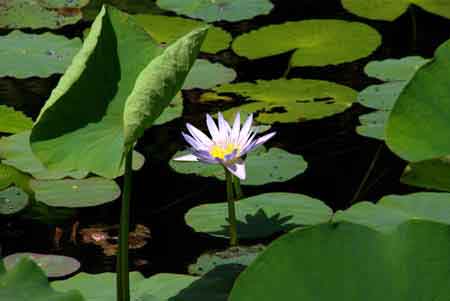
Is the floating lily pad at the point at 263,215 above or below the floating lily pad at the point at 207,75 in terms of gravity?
above

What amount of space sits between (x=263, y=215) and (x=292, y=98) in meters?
0.79

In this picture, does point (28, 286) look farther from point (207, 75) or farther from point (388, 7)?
point (388, 7)

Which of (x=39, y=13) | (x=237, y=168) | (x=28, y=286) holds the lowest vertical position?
(x=39, y=13)

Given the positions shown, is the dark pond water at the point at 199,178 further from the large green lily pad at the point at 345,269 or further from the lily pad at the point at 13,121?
the large green lily pad at the point at 345,269

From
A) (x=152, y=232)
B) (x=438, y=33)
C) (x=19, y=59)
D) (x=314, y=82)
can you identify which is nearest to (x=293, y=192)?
(x=152, y=232)

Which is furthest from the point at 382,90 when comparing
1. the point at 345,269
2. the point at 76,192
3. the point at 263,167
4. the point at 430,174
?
the point at 345,269

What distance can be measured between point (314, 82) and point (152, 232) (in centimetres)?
89

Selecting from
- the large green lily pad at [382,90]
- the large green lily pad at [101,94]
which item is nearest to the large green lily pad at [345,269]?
the large green lily pad at [101,94]

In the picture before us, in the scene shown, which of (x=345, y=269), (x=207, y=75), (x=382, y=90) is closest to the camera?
(x=345, y=269)

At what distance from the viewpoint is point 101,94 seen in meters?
1.68

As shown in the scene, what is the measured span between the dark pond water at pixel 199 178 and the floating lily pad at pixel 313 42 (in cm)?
3

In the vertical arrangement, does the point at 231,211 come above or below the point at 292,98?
above

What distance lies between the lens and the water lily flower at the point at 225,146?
190cm

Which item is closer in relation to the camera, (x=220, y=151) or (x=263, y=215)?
(x=220, y=151)
